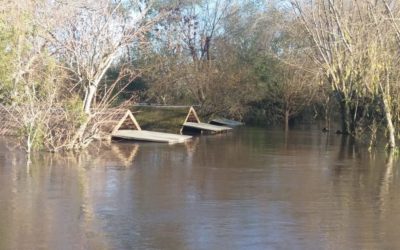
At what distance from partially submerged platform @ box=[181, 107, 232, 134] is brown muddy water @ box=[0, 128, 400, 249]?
46.9 ft

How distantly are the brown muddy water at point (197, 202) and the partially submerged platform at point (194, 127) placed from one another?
46.9ft

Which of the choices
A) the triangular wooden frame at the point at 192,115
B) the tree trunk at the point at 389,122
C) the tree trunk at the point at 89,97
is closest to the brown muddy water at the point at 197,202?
the tree trunk at the point at 89,97

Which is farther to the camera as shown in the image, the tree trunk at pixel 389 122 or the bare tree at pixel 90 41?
the tree trunk at pixel 389 122

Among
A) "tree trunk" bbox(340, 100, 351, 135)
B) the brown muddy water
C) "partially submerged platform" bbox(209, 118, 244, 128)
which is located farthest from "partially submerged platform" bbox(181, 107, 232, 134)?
the brown muddy water

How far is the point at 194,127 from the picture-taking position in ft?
119

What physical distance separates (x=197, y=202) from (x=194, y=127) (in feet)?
79.1

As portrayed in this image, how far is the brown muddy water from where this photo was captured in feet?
29.8

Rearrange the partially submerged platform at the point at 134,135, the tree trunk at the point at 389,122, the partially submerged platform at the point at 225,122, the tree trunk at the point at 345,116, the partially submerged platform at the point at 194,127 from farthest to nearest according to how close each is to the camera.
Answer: the partially submerged platform at the point at 225,122
the partially submerged platform at the point at 194,127
the tree trunk at the point at 345,116
the partially submerged platform at the point at 134,135
the tree trunk at the point at 389,122

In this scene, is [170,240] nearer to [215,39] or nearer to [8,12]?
[8,12]

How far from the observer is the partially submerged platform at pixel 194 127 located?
1416 inches

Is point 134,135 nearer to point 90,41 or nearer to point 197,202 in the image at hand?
point 90,41

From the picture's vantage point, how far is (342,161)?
20.9 metres

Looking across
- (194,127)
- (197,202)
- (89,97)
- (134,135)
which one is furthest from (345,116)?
(197,202)

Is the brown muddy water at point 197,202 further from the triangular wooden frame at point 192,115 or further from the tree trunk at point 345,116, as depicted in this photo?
the triangular wooden frame at point 192,115
